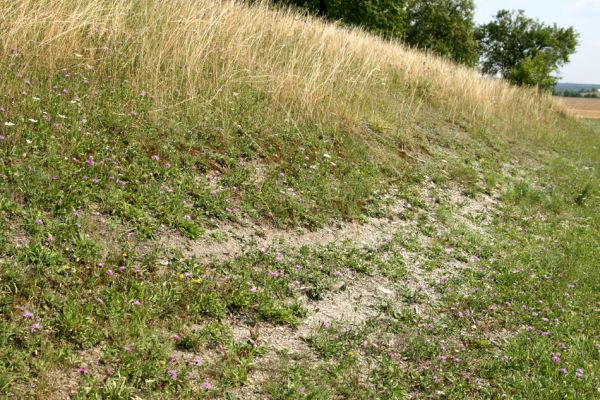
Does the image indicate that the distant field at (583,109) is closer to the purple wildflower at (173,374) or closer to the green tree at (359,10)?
the green tree at (359,10)

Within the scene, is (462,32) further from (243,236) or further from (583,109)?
(243,236)

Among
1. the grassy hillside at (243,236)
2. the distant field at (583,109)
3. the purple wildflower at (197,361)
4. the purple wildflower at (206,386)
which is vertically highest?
the distant field at (583,109)

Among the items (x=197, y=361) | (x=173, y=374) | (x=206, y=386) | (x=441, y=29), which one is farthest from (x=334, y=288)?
(x=441, y=29)

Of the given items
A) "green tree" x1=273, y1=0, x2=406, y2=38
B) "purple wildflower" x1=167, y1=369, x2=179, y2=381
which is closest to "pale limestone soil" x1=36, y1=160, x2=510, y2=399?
"purple wildflower" x1=167, y1=369, x2=179, y2=381

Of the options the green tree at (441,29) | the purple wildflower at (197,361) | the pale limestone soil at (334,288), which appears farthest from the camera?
the green tree at (441,29)

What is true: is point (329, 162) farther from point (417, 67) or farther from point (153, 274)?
point (417, 67)

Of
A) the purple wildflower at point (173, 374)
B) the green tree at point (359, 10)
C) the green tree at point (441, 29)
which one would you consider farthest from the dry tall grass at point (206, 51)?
the green tree at point (441, 29)

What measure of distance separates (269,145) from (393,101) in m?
5.44

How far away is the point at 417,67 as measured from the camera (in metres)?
15.1

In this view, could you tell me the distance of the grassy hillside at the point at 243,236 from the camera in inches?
150

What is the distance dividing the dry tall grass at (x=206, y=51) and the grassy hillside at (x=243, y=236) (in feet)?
0.15

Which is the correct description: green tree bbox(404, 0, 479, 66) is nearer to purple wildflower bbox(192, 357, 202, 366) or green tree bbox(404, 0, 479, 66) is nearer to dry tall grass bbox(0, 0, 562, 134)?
dry tall grass bbox(0, 0, 562, 134)

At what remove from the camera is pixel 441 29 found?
47688mm

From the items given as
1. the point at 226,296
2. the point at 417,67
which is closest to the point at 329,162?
the point at 226,296
